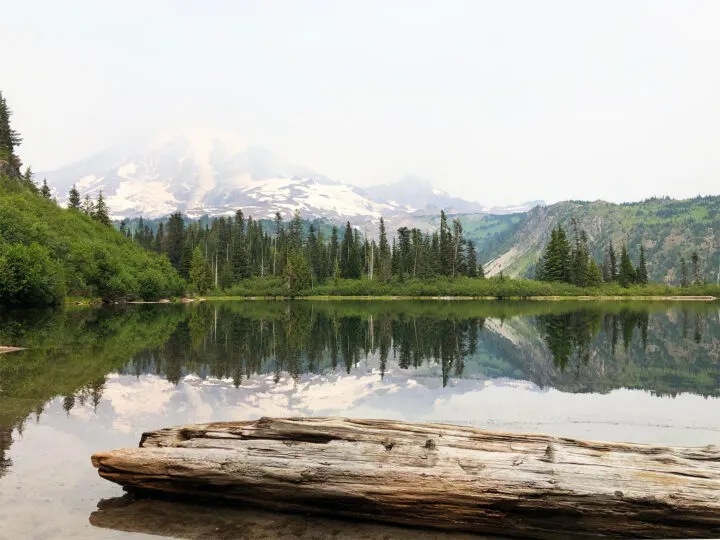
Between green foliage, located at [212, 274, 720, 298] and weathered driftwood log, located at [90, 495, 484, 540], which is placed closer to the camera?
weathered driftwood log, located at [90, 495, 484, 540]

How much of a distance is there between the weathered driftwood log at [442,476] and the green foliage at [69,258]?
240 ft

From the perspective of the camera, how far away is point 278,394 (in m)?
19.8

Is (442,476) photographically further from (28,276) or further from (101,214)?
(101,214)

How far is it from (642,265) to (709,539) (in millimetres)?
172544

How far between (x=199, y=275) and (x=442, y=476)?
15165cm

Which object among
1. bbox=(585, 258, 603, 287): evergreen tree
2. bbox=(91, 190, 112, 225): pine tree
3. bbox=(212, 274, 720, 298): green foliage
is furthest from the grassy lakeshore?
bbox=(91, 190, 112, 225): pine tree

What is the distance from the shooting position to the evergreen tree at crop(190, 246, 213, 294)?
15225 centimetres

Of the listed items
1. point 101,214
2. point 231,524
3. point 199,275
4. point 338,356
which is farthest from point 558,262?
point 231,524

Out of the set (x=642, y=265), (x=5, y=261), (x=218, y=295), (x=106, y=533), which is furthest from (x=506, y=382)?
(x=642, y=265)

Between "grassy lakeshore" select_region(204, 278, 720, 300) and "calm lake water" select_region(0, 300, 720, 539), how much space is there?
3923 inches

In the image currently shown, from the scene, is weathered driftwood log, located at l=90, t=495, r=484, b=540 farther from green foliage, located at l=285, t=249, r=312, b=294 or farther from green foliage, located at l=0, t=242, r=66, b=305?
green foliage, located at l=285, t=249, r=312, b=294

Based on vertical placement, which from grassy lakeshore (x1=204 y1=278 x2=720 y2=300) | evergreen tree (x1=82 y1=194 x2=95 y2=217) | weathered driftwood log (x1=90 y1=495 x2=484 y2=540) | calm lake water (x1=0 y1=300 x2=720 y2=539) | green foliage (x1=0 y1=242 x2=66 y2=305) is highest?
evergreen tree (x1=82 y1=194 x2=95 y2=217)

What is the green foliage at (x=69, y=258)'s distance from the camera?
7512 cm

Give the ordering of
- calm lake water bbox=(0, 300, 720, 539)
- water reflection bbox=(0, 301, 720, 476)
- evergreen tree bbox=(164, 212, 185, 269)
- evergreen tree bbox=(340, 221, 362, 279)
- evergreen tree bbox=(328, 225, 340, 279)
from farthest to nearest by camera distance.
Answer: evergreen tree bbox=(164, 212, 185, 269), evergreen tree bbox=(340, 221, 362, 279), evergreen tree bbox=(328, 225, 340, 279), water reflection bbox=(0, 301, 720, 476), calm lake water bbox=(0, 300, 720, 539)
